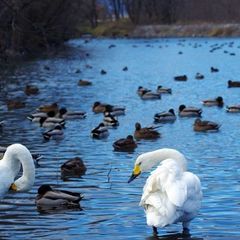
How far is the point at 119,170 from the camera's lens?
13469 millimetres

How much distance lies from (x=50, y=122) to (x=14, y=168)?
1113cm

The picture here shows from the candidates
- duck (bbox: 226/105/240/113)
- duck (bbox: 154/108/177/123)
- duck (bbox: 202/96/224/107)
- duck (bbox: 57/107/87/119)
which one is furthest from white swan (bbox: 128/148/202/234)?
duck (bbox: 202/96/224/107)

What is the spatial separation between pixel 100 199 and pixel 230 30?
85.6 m

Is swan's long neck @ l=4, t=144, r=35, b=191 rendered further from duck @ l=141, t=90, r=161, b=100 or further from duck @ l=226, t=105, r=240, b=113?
duck @ l=141, t=90, r=161, b=100

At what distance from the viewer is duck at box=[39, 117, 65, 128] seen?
779 inches

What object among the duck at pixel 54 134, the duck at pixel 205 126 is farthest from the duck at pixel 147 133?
the duck at pixel 54 134

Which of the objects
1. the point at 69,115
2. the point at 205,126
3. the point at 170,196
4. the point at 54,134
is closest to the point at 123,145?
the point at 54,134

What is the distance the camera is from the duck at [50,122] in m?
19.8

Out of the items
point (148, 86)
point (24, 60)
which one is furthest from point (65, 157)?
point (24, 60)

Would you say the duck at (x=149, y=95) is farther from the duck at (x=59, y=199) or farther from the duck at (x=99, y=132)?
the duck at (x=59, y=199)

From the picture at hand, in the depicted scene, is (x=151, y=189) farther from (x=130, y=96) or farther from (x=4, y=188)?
(x=130, y=96)

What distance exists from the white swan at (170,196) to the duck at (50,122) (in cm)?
1132

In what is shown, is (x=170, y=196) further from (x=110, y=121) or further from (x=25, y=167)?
(x=110, y=121)

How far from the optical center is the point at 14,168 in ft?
29.2
